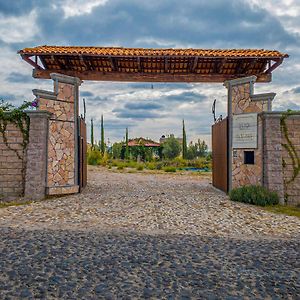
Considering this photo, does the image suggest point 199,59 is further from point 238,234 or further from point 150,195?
point 238,234

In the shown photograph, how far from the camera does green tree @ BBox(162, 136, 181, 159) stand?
42656 millimetres

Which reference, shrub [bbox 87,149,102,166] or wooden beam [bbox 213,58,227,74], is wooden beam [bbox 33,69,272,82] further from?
shrub [bbox 87,149,102,166]

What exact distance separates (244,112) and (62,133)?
646cm

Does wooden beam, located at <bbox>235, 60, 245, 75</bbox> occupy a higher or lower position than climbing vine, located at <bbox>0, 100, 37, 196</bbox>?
higher

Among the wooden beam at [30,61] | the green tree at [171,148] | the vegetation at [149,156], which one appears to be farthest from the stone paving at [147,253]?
the green tree at [171,148]

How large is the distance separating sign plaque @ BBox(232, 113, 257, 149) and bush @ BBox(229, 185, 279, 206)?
151 cm

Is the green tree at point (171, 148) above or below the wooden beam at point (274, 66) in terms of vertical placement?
below

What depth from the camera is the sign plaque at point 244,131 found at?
1030 cm

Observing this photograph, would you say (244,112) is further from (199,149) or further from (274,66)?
(199,149)

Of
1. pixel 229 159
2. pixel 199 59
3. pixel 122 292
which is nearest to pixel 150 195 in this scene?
pixel 229 159

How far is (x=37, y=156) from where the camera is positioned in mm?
9852

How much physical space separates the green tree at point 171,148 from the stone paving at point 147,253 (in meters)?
34.1

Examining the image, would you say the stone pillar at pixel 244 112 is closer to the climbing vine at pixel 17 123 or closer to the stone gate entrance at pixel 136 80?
the stone gate entrance at pixel 136 80

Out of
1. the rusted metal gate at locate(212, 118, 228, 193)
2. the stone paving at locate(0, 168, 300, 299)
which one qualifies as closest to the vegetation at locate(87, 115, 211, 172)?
the rusted metal gate at locate(212, 118, 228, 193)
